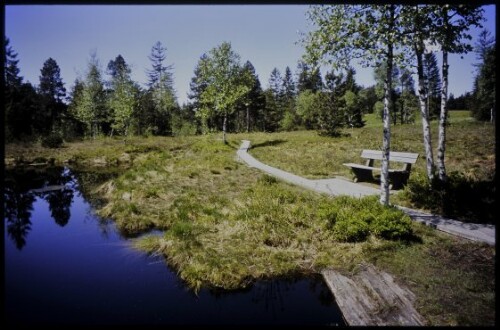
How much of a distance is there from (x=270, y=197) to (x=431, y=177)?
19.2ft

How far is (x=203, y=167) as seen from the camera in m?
22.0

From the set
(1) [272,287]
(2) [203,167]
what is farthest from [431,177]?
(2) [203,167]

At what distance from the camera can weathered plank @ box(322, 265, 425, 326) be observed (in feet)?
20.6

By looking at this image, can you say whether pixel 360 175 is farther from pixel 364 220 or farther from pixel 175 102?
pixel 175 102

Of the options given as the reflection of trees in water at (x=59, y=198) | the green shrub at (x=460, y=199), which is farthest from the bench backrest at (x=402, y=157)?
the reflection of trees in water at (x=59, y=198)

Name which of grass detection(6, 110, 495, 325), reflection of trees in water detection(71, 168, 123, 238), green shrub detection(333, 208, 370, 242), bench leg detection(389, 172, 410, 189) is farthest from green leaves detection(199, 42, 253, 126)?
green shrub detection(333, 208, 370, 242)

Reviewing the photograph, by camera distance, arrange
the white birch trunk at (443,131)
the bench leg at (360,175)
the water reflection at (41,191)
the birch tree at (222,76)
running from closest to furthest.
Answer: the white birch trunk at (443,131)
the water reflection at (41,191)
the bench leg at (360,175)
the birch tree at (222,76)

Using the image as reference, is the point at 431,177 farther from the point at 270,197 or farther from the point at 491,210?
the point at 270,197

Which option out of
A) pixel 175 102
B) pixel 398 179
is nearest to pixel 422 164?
pixel 398 179

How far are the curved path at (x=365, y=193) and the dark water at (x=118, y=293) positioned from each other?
4.12m

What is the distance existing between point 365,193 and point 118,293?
10194mm

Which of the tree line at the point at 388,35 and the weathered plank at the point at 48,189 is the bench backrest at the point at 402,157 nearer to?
the tree line at the point at 388,35

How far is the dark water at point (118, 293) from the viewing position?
24.0 feet

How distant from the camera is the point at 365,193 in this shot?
1441 cm
